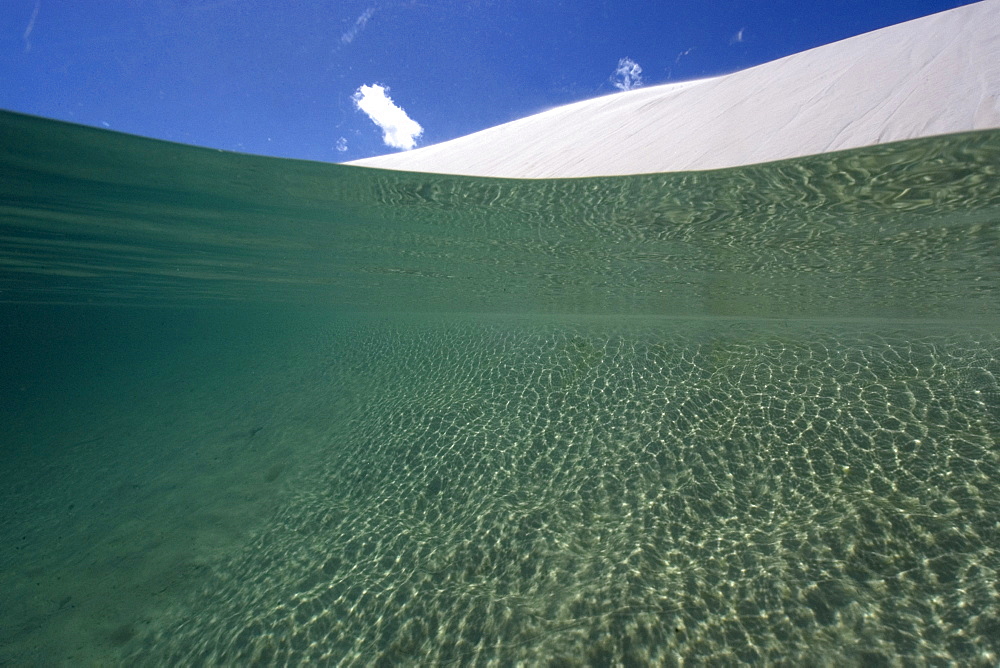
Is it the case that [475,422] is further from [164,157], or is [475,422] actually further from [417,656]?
[164,157]

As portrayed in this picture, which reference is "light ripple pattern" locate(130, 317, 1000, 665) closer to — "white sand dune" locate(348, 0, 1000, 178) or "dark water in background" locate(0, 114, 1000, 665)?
"dark water in background" locate(0, 114, 1000, 665)

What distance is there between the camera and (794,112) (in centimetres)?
496

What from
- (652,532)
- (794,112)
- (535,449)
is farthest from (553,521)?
(794,112)

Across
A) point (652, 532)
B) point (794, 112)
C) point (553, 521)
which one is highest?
point (794, 112)

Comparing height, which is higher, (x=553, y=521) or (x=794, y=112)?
(x=794, y=112)

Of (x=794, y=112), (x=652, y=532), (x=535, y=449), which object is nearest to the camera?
(x=652, y=532)

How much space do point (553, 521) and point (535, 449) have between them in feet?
4.58

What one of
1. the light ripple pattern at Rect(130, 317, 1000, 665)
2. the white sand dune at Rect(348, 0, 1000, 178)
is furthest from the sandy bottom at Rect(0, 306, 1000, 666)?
the white sand dune at Rect(348, 0, 1000, 178)

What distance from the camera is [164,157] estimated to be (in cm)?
567

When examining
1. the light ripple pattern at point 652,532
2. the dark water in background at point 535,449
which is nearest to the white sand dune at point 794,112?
the dark water in background at point 535,449

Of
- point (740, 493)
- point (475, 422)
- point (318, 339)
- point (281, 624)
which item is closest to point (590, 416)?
point (475, 422)

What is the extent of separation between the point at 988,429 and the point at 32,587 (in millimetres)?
11034

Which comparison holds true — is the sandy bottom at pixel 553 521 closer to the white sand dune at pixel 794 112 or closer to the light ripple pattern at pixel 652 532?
the light ripple pattern at pixel 652 532

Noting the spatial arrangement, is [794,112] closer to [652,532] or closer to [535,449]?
[652,532]
